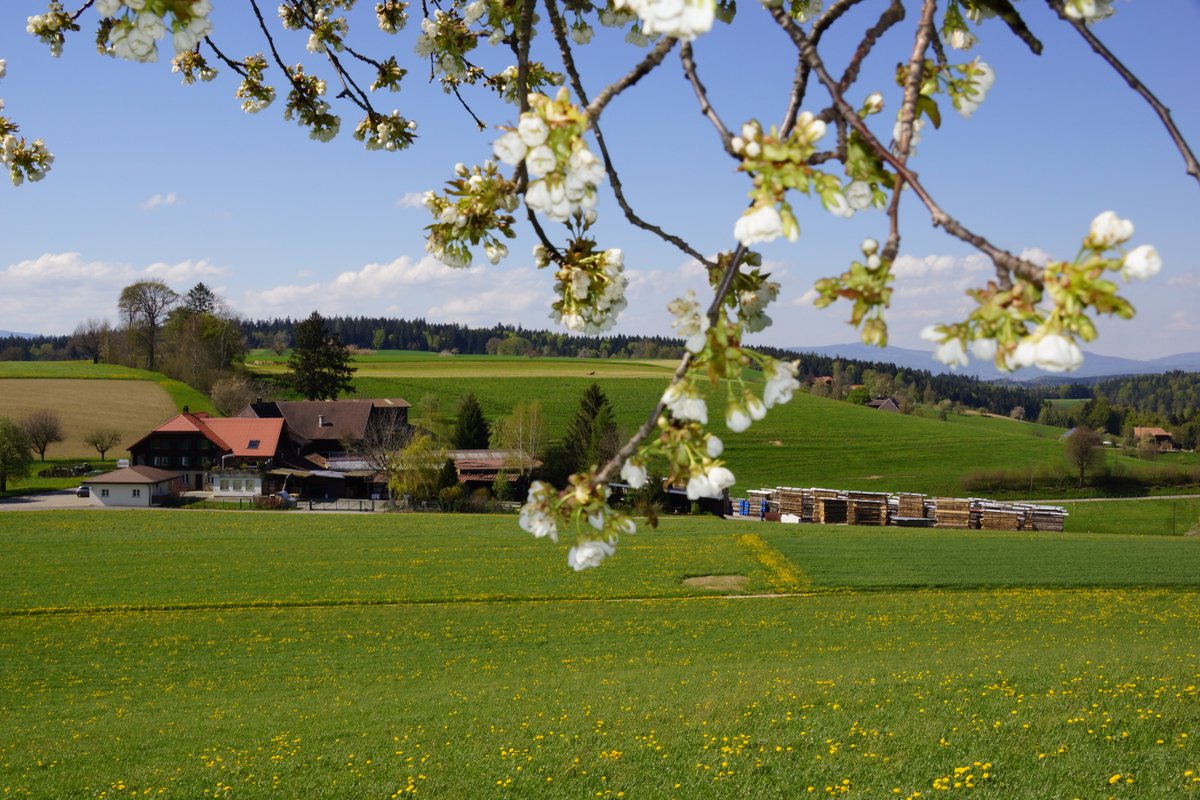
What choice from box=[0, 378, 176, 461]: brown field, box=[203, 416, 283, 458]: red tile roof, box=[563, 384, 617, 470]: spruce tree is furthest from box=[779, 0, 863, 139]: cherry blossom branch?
box=[0, 378, 176, 461]: brown field

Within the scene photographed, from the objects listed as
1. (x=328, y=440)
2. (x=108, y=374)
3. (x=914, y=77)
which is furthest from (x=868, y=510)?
(x=108, y=374)

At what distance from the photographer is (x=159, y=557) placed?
106ft

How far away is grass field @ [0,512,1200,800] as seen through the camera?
10031mm

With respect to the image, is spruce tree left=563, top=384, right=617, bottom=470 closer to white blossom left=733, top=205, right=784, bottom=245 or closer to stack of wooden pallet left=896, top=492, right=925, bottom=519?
stack of wooden pallet left=896, top=492, right=925, bottom=519

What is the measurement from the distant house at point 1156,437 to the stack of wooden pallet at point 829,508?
39356 mm

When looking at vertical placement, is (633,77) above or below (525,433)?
above

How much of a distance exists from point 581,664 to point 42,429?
5504 centimetres

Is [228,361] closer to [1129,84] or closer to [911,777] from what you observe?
[911,777]

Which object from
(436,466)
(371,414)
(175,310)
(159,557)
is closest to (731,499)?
(436,466)

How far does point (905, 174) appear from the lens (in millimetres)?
1188

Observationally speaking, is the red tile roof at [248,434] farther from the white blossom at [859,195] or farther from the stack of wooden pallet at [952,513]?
the white blossom at [859,195]

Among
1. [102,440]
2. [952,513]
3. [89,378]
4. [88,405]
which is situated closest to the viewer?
[952,513]

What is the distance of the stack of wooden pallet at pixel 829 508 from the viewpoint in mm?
50125

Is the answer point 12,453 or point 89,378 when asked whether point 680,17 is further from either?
point 89,378
